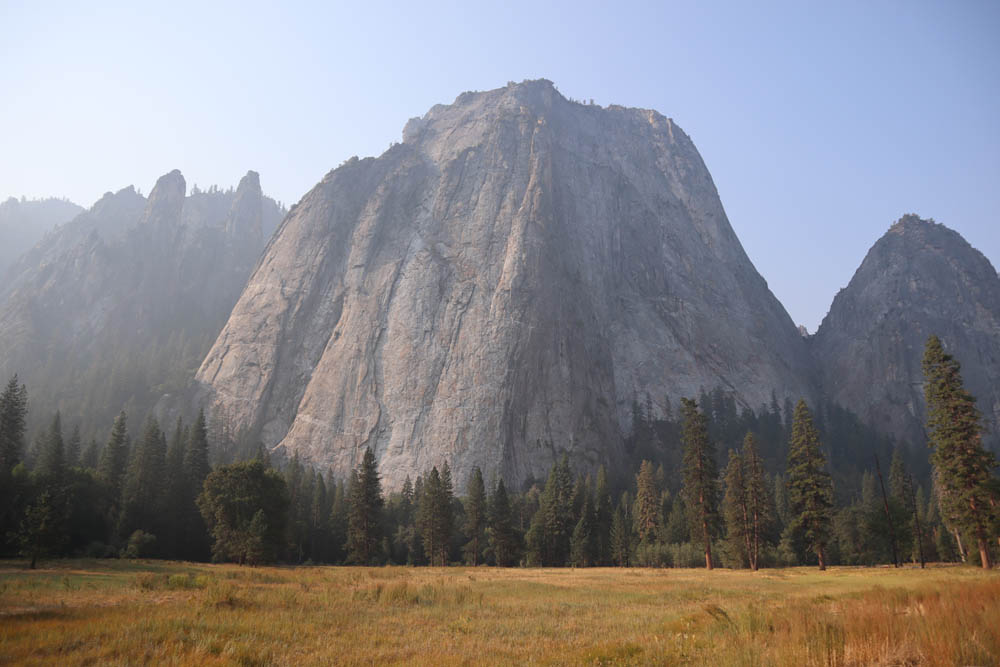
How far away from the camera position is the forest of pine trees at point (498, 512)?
40.0 m

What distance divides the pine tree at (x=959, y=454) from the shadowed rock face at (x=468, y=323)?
93.8 meters

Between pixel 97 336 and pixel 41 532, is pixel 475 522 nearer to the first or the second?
pixel 41 532

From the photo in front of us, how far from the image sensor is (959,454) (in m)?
38.0

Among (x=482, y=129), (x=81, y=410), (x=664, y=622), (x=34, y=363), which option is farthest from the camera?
(x=482, y=129)

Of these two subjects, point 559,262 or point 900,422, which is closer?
point 559,262

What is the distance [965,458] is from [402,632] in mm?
39344

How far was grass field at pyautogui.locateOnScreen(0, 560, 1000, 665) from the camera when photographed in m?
10.5

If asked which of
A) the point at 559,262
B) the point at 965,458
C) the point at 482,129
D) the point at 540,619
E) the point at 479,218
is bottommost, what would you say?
the point at 540,619

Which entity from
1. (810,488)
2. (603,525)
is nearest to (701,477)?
(810,488)

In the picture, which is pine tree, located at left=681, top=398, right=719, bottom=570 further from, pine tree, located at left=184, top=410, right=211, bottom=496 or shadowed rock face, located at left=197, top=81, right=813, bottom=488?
shadowed rock face, located at left=197, top=81, right=813, bottom=488

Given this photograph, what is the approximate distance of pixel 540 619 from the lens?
18125 mm

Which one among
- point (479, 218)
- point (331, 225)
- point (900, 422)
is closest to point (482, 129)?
point (479, 218)

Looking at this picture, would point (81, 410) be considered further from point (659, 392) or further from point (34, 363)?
point (659, 392)

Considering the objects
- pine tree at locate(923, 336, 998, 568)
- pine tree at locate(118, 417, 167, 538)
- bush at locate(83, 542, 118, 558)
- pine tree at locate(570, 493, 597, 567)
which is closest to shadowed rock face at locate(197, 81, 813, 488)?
pine tree at locate(570, 493, 597, 567)
